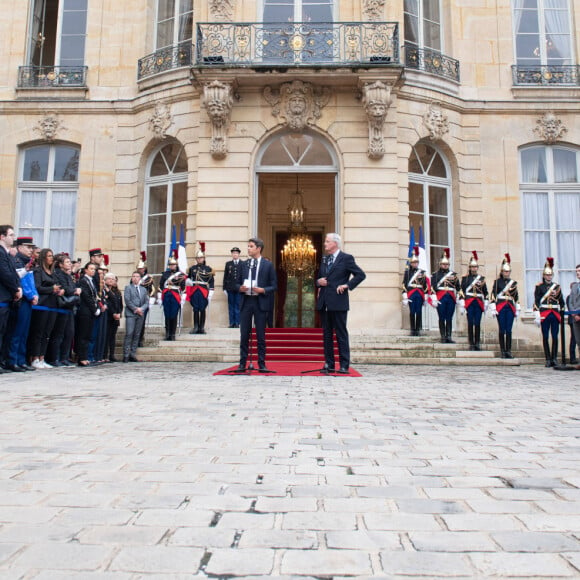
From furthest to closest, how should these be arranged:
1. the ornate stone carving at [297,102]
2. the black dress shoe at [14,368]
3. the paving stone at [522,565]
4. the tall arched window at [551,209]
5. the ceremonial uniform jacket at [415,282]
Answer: the tall arched window at [551,209], the ornate stone carving at [297,102], the ceremonial uniform jacket at [415,282], the black dress shoe at [14,368], the paving stone at [522,565]

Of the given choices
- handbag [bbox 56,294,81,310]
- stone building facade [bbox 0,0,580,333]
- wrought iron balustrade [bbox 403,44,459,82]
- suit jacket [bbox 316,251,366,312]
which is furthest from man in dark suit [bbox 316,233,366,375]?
wrought iron balustrade [bbox 403,44,459,82]

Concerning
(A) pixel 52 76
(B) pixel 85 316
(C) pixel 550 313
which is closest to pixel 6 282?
(B) pixel 85 316

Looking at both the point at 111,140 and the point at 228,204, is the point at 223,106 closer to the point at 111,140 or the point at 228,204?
the point at 228,204

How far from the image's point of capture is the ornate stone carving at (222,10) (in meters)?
14.3

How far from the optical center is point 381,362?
36.1 ft

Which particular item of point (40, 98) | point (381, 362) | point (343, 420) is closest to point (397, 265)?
point (381, 362)

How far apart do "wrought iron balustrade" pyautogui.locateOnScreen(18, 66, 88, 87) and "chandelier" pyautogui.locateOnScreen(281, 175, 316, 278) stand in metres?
7.25

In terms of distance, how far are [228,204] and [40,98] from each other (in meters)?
6.53

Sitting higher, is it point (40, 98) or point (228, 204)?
point (40, 98)

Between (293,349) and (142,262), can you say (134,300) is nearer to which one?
(142,262)

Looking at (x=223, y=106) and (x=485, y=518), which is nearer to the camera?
(x=485, y=518)

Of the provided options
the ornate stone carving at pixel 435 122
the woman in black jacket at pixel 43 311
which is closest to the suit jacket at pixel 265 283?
the woman in black jacket at pixel 43 311

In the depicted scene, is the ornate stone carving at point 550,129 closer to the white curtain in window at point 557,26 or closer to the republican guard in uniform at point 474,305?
the white curtain in window at point 557,26

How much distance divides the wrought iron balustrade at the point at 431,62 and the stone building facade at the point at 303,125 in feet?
0.17
